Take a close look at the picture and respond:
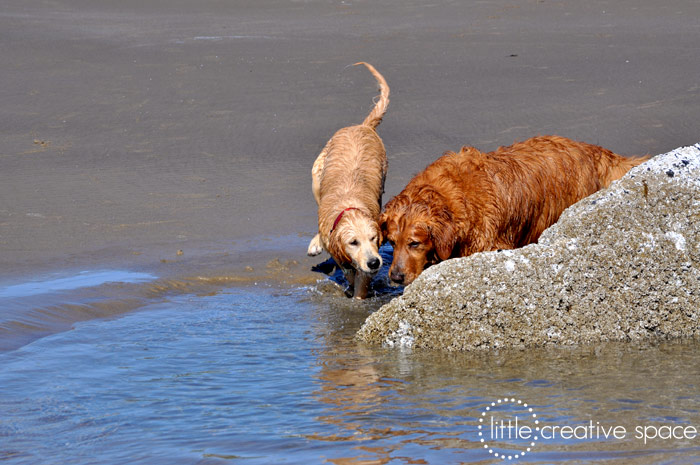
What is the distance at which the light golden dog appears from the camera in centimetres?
679

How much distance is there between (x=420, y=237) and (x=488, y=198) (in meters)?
0.59

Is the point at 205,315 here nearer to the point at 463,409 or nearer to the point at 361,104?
the point at 463,409

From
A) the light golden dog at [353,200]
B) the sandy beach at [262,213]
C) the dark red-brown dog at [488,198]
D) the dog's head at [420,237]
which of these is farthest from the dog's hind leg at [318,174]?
the dog's head at [420,237]

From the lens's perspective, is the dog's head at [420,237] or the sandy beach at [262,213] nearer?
the sandy beach at [262,213]

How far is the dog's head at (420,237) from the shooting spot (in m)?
5.97

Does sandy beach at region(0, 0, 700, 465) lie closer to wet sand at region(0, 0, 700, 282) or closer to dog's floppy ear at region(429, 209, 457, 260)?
wet sand at region(0, 0, 700, 282)

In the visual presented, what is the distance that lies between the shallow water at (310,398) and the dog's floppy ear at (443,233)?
83cm

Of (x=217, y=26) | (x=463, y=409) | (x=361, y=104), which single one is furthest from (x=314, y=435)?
(x=217, y=26)

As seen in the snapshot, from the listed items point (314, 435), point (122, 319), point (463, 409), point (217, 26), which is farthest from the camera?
point (217, 26)

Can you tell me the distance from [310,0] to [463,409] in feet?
48.2

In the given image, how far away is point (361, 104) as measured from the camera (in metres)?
11.9

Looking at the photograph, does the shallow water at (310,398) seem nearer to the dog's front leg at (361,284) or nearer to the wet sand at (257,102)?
the dog's front leg at (361,284)

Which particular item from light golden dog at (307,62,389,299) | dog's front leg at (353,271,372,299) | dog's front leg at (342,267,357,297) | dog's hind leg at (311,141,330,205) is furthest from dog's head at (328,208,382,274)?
dog's hind leg at (311,141,330,205)

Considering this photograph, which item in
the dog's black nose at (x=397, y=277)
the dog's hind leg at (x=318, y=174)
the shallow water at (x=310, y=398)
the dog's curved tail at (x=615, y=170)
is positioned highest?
the dog's curved tail at (x=615, y=170)
